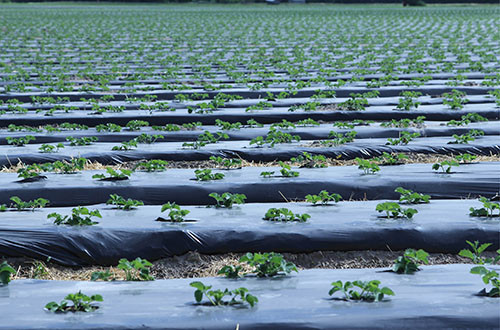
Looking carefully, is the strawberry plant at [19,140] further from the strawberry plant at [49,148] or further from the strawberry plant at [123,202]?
the strawberry plant at [123,202]

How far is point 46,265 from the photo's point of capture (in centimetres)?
363

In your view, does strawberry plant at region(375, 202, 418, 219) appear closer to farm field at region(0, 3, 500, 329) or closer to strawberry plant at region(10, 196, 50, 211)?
farm field at region(0, 3, 500, 329)

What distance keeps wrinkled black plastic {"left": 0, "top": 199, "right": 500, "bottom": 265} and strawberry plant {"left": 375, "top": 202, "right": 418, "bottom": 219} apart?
0.14 ft

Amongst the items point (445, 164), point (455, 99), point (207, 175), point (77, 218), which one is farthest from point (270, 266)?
point (455, 99)

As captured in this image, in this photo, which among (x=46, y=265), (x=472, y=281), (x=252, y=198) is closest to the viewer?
(x=472, y=281)

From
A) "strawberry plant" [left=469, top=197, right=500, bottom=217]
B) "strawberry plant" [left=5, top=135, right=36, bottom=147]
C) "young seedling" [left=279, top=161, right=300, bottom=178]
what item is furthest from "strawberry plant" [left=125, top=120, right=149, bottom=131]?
"strawberry plant" [left=469, top=197, right=500, bottom=217]

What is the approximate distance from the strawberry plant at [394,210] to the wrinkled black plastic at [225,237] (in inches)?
1.7

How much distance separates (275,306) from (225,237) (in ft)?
2.89

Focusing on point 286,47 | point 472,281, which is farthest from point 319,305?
point 286,47

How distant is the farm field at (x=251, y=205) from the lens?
2914mm

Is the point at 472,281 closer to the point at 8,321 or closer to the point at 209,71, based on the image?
the point at 8,321

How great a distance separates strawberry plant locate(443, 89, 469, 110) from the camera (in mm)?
7198

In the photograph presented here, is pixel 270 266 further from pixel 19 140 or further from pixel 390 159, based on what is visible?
pixel 19 140

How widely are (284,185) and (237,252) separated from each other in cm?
93
